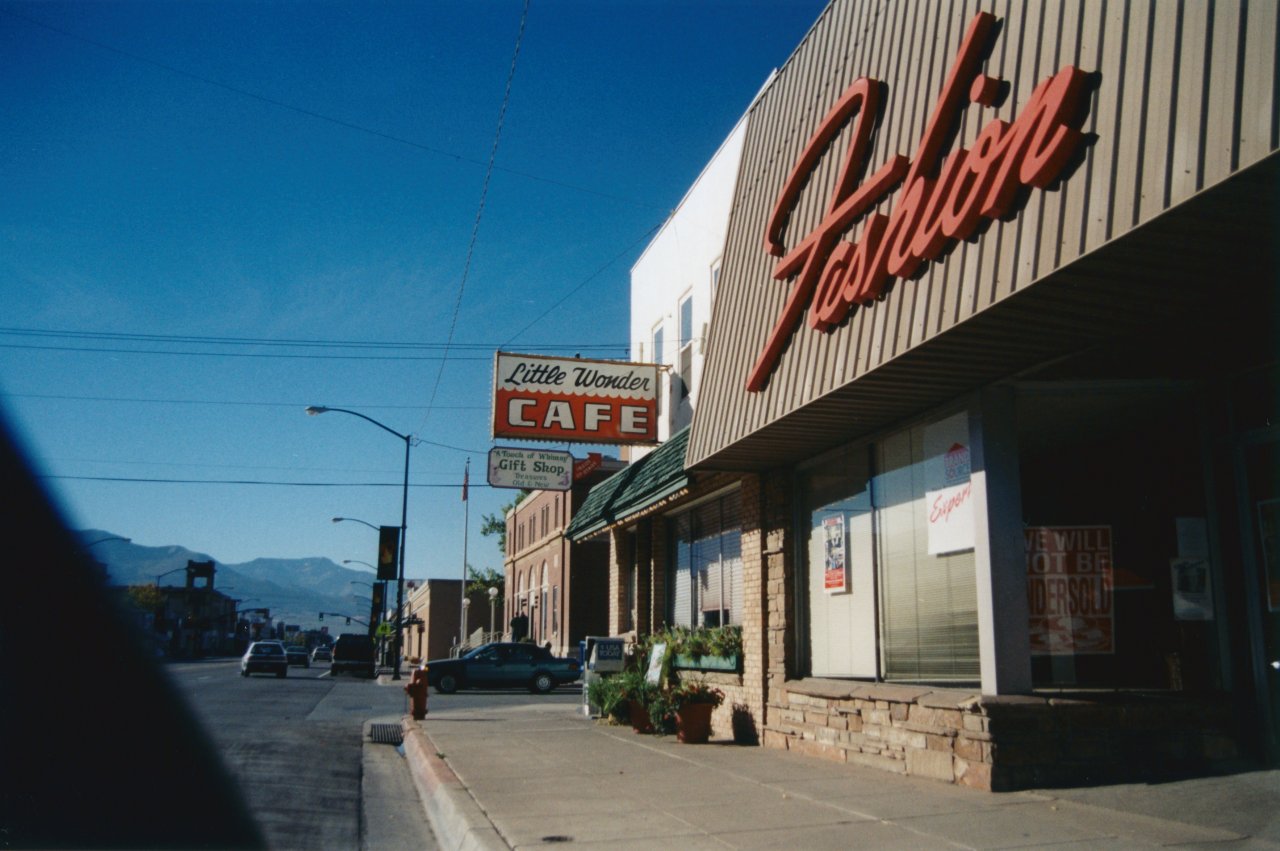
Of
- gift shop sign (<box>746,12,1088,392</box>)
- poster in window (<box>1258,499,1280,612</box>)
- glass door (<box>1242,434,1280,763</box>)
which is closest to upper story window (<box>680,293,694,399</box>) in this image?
gift shop sign (<box>746,12,1088,392</box>)

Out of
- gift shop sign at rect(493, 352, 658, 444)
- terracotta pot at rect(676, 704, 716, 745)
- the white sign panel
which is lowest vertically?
terracotta pot at rect(676, 704, 716, 745)

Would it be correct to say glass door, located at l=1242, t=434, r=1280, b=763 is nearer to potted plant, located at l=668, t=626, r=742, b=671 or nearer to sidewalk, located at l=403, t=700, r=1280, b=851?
sidewalk, located at l=403, t=700, r=1280, b=851

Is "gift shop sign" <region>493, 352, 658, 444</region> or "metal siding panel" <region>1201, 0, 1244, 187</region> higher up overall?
"gift shop sign" <region>493, 352, 658, 444</region>

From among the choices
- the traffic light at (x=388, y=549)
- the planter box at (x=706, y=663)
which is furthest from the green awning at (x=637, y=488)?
the traffic light at (x=388, y=549)

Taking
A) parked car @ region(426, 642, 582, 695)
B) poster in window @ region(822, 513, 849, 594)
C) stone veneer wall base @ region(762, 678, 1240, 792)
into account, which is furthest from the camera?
parked car @ region(426, 642, 582, 695)

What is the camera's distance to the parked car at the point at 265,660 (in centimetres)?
3897

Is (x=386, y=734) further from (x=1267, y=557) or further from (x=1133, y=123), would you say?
(x=1133, y=123)

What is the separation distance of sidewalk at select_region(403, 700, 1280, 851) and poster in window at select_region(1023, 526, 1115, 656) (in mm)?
1268

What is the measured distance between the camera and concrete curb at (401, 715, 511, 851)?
663cm

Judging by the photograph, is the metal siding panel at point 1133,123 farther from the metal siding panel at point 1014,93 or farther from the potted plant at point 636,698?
the potted plant at point 636,698

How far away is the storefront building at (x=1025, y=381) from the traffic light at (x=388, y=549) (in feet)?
102

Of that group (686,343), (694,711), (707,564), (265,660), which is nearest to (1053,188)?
(694,711)

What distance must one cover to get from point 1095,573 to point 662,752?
5063 millimetres

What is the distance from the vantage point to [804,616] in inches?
442
